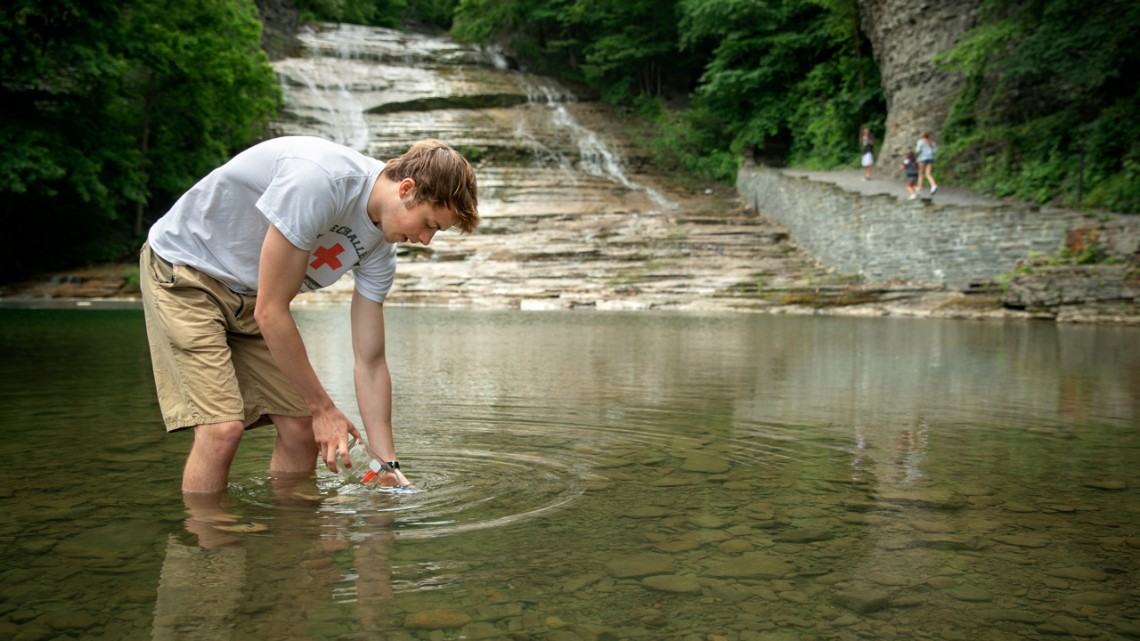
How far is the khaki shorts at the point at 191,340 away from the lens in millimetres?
3230

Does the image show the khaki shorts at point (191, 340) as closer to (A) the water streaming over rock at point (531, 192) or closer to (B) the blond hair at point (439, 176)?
(B) the blond hair at point (439, 176)

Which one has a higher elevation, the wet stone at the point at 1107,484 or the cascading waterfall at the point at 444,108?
the cascading waterfall at the point at 444,108

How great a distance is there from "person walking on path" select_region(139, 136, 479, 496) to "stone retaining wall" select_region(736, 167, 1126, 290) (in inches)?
622

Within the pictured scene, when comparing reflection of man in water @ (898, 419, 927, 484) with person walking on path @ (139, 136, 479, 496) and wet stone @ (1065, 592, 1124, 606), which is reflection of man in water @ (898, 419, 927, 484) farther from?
person walking on path @ (139, 136, 479, 496)

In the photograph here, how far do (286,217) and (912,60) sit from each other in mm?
26512

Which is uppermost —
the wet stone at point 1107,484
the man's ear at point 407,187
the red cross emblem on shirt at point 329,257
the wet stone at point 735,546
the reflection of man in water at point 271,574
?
the man's ear at point 407,187

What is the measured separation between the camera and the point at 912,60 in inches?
1019

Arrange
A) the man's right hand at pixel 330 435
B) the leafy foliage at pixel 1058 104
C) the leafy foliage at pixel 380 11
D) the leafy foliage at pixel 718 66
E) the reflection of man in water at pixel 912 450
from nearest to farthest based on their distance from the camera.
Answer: the man's right hand at pixel 330 435, the reflection of man in water at pixel 912 450, the leafy foliage at pixel 1058 104, the leafy foliage at pixel 718 66, the leafy foliage at pixel 380 11

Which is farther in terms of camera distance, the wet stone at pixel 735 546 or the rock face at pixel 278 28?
the rock face at pixel 278 28

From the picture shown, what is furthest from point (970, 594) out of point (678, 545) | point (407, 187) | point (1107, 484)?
point (407, 187)

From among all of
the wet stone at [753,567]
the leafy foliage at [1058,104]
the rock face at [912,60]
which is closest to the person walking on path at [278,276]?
the wet stone at [753,567]

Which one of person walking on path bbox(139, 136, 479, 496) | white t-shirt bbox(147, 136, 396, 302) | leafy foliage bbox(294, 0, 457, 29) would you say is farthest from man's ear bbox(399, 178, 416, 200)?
leafy foliage bbox(294, 0, 457, 29)

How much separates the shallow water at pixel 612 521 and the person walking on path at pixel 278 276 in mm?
289

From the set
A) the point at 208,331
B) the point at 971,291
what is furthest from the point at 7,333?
the point at 971,291
